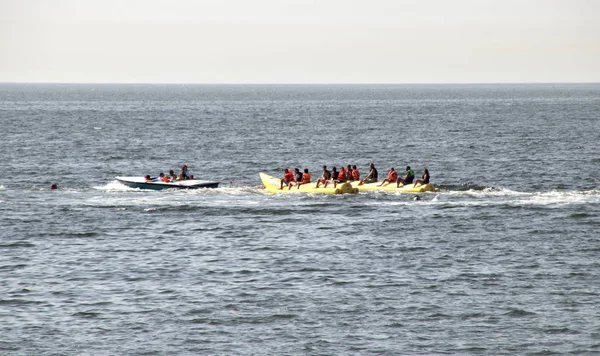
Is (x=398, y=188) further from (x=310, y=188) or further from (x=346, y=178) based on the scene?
(x=310, y=188)

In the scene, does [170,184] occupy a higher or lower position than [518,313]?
higher

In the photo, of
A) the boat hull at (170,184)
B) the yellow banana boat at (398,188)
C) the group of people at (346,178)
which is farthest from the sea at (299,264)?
the group of people at (346,178)

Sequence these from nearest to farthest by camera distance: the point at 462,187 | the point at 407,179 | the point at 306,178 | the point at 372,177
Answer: the point at 407,179
the point at 372,177
the point at 306,178
the point at 462,187

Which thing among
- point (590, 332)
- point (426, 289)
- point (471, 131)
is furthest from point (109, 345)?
point (471, 131)

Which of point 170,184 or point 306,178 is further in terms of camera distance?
point 170,184

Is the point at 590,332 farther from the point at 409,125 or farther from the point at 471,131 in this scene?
the point at 409,125

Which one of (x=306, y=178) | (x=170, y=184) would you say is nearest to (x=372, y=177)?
(x=306, y=178)

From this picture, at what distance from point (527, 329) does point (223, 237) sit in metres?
16.7

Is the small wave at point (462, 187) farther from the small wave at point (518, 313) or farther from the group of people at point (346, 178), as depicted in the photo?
the small wave at point (518, 313)

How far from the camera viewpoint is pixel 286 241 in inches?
1572

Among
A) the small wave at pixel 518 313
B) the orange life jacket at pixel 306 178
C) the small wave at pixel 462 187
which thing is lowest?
the small wave at pixel 518 313

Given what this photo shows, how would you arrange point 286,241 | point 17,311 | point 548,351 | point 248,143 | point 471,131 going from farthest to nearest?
point 471,131
point 248,143
point 286,241
point 17,311
point 548,351

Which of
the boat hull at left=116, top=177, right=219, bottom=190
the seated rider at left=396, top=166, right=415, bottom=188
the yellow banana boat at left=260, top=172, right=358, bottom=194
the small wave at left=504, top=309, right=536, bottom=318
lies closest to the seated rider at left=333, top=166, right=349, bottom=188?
the yellow banana boat at left=260, top=172, right=358, bottom=194

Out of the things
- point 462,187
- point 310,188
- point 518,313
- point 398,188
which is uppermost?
point 398,188
